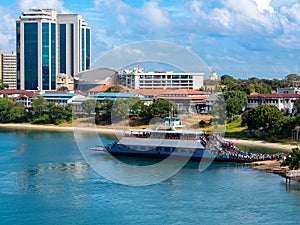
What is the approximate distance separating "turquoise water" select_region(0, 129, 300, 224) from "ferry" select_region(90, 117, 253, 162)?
145 centimetres

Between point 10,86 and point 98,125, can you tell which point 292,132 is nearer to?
point 98,125

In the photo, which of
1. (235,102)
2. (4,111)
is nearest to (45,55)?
(4,111)

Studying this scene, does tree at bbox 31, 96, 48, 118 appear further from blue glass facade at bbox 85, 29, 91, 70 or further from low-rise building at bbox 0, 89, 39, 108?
blue glass facade at bbox 85, 29, 91, 70

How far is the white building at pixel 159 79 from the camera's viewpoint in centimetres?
8006

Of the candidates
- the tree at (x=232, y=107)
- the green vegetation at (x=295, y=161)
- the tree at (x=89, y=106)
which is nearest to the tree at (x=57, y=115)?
the tree at (x=89, y=106)

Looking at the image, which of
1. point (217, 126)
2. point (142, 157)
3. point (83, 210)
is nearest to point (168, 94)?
point (217, 126)

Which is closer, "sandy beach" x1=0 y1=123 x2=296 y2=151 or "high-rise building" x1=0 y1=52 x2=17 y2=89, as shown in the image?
"sandy beach" x1=0 y1=123 x2=296 y2=151

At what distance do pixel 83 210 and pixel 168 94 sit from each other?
4521 centimetres

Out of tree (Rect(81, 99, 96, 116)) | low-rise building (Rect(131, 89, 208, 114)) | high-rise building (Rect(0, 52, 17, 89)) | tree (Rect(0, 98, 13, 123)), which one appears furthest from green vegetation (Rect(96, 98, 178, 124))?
high-rise building (Rect(0, 52, 17, 89))

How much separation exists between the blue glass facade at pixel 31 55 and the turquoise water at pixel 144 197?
56.1 m

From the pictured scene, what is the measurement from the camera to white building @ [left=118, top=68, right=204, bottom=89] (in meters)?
80.1

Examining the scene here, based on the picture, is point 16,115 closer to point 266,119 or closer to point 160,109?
point 160,109

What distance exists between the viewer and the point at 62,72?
10288cm

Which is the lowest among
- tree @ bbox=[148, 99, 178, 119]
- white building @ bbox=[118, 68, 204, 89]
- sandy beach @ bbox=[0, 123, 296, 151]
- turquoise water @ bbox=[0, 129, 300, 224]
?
turquoise water @ bbox=[0, 129, 300, 224]
